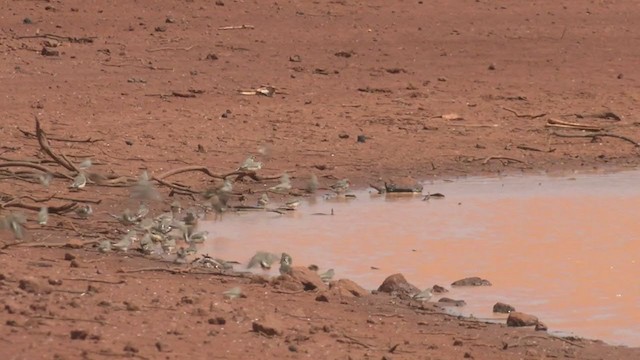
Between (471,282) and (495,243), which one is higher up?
(495,243)

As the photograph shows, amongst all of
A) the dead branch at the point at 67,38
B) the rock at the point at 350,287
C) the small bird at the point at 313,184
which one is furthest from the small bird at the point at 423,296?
the dead branch at the point at 67,38

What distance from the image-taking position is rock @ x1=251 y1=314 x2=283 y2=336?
17.3 feet

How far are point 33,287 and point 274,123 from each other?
4.83 meters

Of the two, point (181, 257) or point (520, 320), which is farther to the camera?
point (181, 257)

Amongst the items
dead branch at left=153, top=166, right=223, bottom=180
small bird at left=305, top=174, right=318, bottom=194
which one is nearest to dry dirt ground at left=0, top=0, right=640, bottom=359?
dead branch at left=153, top=166, right=223, bottom=180

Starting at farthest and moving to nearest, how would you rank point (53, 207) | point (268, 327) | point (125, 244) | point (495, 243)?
1. point (495, 243)
2. point (53, 207)
3. point (125, 244)
4. point (268, 327)

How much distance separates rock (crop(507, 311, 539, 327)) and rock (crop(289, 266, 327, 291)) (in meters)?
0.75

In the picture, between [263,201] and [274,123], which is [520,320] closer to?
[263,201]

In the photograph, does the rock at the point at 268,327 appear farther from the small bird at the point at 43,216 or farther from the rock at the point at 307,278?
the small bird at the point at 43,216

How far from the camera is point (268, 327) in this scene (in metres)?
5.28

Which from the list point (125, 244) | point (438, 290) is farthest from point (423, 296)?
point (125, 244)

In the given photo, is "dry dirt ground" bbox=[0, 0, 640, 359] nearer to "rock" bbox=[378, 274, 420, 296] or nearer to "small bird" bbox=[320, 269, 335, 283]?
"rock" bbox=[378, 274, 420, 296]

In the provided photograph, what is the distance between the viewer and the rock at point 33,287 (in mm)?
5523

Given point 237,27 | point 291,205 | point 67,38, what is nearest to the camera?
point 291,205
